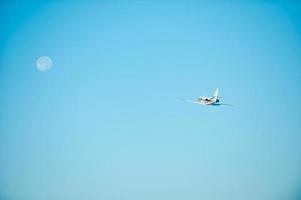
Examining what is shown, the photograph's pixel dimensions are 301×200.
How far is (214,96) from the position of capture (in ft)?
215

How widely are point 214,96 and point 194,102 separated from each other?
3.59m

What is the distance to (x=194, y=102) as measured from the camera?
64938 mm
